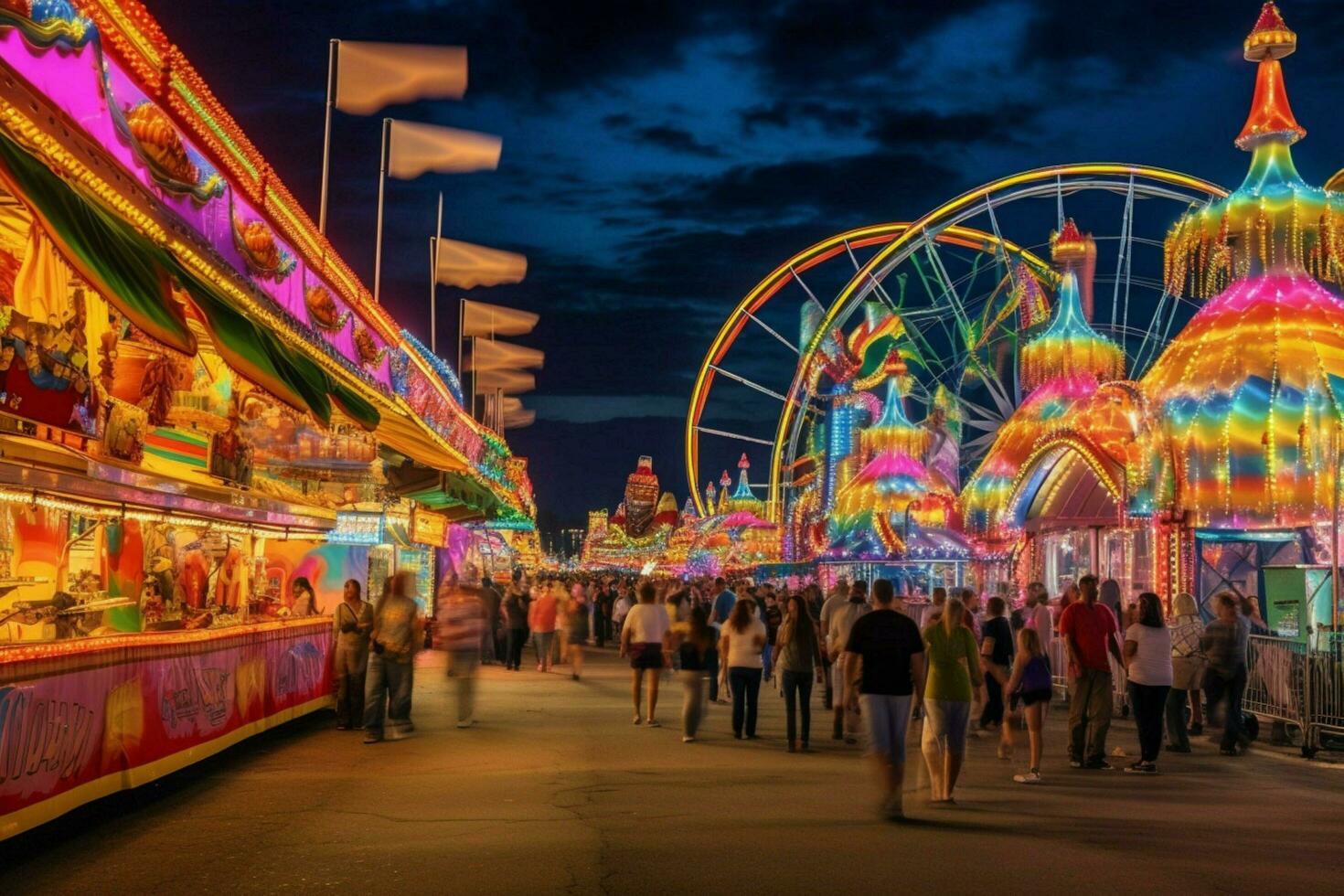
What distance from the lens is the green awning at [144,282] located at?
7.38 metres

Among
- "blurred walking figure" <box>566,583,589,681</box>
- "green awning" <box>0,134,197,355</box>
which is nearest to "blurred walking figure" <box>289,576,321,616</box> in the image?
"blurred walking figure" <box>566,583,589,681</box>

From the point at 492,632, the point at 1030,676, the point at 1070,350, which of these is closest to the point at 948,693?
the point at 1030,676

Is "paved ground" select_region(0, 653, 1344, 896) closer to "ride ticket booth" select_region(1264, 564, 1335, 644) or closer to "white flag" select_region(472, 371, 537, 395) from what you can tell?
"ride ticket booth" select_region(1264, 564, 1335, 644)

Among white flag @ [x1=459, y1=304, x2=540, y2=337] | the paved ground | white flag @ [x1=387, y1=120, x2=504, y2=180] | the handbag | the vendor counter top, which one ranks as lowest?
the paved ground

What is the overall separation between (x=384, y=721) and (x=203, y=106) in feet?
21.6

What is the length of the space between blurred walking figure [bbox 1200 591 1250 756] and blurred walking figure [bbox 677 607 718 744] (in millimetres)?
4911

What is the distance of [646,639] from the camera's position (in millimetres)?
16375

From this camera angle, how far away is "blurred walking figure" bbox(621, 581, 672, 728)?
16.1 m

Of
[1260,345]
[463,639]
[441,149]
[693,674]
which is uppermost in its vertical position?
[441,149]

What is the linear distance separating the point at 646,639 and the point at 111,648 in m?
8.07

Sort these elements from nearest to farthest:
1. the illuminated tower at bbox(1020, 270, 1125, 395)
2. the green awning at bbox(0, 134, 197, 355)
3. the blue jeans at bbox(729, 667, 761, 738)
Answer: the green awning at bbox(0, 134, 197, 355), the blue jeans at bbox(729, 667, 761, 738), the illuminated tower at bbox(1020, 270, 1125, 395)

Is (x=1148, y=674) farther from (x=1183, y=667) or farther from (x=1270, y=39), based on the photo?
(x=1270, y=39)

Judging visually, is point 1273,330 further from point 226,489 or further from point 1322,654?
point 226,489

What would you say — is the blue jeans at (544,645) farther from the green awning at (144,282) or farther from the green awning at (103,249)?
the green awning at (103,249)
